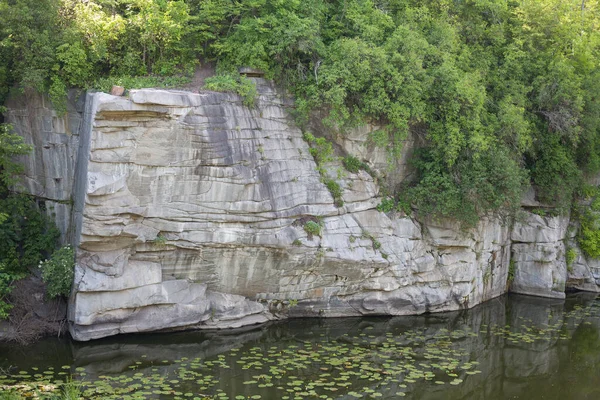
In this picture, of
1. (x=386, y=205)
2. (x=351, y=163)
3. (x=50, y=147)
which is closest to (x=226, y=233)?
(x=351, y=163)

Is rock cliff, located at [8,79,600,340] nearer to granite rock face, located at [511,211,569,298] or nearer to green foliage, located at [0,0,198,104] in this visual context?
green foliage, located at [0,0,198,104]

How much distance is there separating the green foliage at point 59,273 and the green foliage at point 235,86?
16.5ft

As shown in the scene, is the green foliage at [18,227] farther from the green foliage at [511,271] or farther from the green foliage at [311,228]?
the green foliage at [511,271]

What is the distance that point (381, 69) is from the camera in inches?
600

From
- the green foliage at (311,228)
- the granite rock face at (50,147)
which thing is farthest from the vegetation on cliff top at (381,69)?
the green foliage at (311,228)

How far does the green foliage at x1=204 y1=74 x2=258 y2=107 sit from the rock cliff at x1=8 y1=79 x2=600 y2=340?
0.26 metres

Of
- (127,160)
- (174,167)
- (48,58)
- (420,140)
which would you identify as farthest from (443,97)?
(48,58)

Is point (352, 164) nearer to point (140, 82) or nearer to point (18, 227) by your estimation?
point (140, 82)

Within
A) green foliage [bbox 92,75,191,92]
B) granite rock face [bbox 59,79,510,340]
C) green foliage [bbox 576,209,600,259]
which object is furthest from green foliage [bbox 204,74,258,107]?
green foliage [bbox 576,209,600,259]

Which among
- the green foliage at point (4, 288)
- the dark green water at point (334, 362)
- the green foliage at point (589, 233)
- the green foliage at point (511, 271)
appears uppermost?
the green foliage at point (589, 233)

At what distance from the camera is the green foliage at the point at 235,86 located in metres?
14.3

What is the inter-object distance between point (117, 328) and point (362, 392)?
5.68 meters

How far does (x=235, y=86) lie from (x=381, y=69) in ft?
12.4

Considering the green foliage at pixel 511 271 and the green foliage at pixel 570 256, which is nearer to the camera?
the green foliage at pixel 511 271
